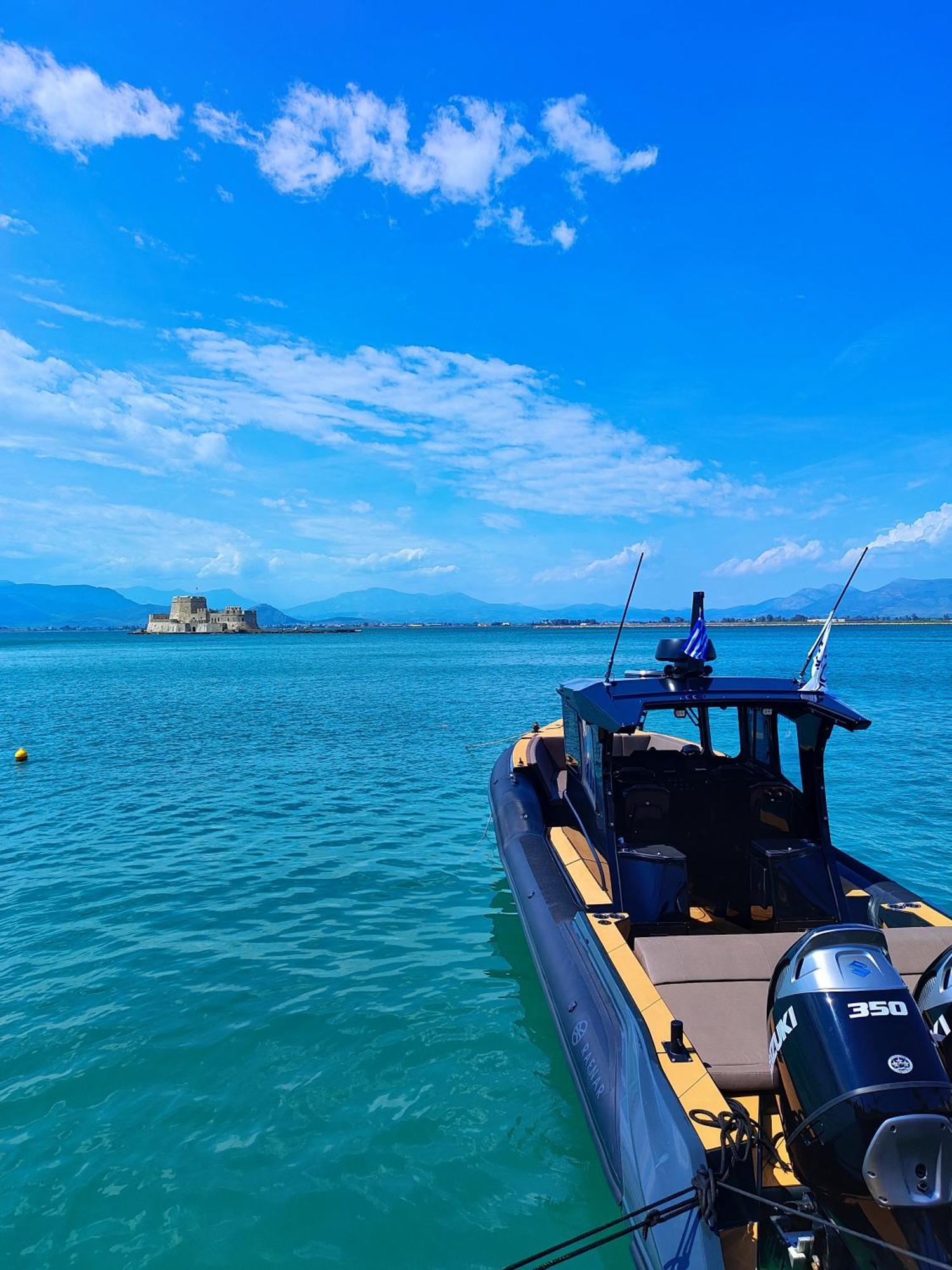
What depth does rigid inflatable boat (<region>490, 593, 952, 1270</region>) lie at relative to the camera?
321 centimetres

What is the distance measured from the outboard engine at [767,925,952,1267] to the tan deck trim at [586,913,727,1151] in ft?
1.33

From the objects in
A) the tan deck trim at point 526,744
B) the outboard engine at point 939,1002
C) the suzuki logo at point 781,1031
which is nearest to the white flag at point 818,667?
the outboard engine at point 939,1002

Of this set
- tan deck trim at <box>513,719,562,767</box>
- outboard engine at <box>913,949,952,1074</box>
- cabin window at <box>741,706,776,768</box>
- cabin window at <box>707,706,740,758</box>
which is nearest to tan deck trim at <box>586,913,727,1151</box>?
outboard engine at <box>913,949,952,1074</box>

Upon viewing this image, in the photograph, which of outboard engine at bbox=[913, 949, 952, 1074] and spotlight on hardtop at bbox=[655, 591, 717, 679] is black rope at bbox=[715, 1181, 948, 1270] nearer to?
outboard engine at bbox=[913, 949, 952, 1074]

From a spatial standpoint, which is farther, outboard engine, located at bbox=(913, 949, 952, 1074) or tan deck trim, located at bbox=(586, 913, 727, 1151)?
tan deck trim, located at bbox=(586, 913, 727, 1151)

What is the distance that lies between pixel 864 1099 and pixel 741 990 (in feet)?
5.90

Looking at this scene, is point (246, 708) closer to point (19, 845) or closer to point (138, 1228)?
point (19, 845)

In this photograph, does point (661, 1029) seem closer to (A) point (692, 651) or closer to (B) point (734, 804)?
(B) point (734, 804)

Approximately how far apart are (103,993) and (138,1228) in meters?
3.50

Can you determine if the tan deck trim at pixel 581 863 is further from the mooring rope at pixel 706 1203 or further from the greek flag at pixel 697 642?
the mooring rope at pixel 706 1203

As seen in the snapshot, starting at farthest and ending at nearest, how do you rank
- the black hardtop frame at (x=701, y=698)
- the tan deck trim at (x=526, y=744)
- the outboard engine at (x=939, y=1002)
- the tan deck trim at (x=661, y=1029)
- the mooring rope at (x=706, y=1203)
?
the tan deck trim at (x=526, y=744) < the black hardtop frame at (x=701, y=698) < the tan deck trim at (x=661, y=1029) < the outboard engine at (x=939, y=1002) < the mooring rope at (x=706, y=1203)

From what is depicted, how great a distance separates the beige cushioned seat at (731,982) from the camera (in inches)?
173

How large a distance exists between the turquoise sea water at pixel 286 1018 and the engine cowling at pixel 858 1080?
2.50 meters

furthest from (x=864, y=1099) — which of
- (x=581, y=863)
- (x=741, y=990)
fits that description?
(x=581, y=863)
